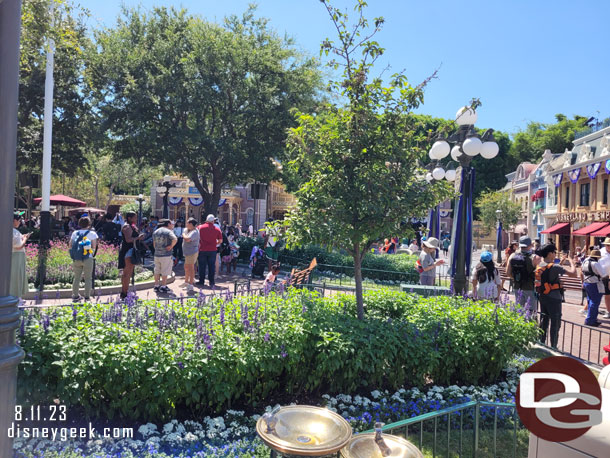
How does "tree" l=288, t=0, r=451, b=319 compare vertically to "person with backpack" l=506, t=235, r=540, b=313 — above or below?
above

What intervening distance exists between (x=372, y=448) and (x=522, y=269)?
24.2 feet

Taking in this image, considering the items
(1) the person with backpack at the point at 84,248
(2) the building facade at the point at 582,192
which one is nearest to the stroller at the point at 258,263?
(1) the person with backpack at the point at 84,248

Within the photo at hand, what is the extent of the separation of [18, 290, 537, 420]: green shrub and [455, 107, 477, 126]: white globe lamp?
3.84 meters

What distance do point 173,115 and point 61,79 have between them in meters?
7.50

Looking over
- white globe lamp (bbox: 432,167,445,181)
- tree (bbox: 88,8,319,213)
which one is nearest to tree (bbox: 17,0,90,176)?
tree (bbox: 88,8,319,213)

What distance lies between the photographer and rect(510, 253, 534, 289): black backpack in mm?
8586

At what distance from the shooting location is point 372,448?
2.42 meters

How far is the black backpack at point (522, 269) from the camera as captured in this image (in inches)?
338

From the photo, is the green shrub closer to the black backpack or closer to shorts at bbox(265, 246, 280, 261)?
the black backpack

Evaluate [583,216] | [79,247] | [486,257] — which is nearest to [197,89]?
[79,247]

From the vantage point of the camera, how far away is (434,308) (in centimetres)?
641

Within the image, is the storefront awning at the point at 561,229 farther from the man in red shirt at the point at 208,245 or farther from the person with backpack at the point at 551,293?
the man in red shirt at the point at 208,245

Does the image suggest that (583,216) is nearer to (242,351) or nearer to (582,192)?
(582,192)

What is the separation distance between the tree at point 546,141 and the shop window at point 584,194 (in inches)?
1141
